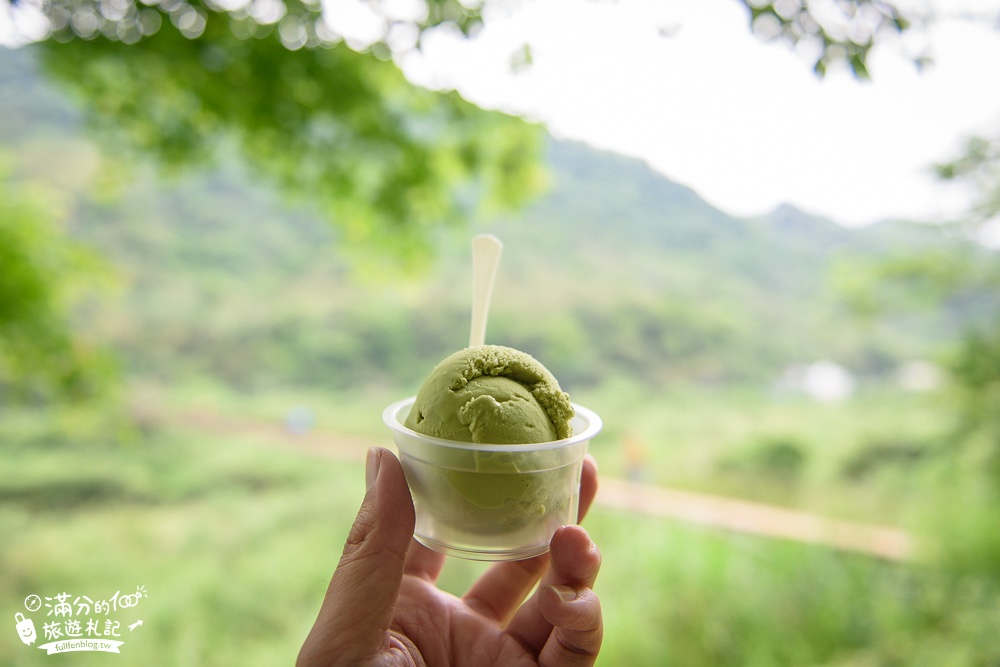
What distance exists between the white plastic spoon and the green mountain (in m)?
4.19

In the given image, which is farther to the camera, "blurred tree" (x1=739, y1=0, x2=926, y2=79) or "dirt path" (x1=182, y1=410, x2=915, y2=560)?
"dirt path" (x1=182, y1=410, x2=915, y2=560)

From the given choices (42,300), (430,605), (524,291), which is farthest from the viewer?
(524,291)

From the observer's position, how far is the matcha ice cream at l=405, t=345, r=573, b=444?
0.96m

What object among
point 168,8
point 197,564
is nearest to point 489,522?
point 168,8

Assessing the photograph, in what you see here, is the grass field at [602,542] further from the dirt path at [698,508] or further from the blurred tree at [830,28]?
the blurred tree at [830,28]

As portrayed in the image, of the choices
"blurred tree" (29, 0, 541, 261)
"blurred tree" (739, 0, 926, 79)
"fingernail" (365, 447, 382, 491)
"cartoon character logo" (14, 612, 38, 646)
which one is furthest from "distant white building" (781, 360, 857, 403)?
"cartoon character logo" (14, 612, 38, 646)

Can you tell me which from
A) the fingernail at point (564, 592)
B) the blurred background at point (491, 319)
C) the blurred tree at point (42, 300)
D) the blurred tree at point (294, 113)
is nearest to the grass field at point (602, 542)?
the blurred background at point (491, 319)

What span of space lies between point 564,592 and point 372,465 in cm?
34

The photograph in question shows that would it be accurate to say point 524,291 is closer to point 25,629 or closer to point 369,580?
point 25,629

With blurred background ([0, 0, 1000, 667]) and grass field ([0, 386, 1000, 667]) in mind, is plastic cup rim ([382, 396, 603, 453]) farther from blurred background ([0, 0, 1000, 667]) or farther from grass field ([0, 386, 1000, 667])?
grass field ([0, 386, 1000, 667])

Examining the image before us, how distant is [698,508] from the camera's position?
13.3 feet

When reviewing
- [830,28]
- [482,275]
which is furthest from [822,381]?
[482,275]

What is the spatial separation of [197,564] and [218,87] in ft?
8.61

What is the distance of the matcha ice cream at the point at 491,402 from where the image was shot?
3.14 ft
